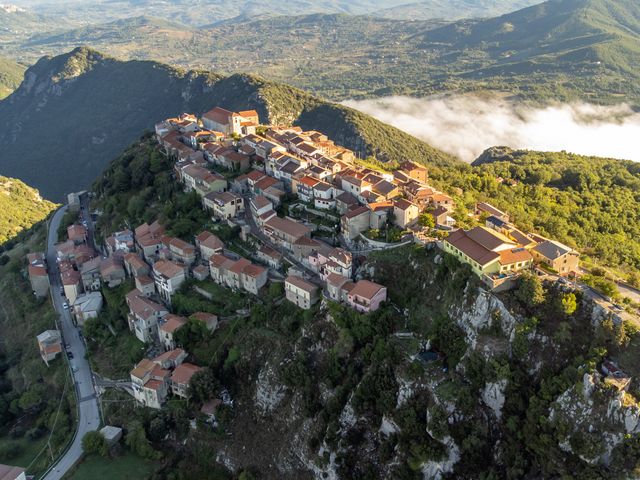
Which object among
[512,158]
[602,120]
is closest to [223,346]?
[512,158]

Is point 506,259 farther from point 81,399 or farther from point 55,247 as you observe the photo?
point 55,247

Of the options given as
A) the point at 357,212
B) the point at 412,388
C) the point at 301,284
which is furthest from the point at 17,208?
the point at 412,388

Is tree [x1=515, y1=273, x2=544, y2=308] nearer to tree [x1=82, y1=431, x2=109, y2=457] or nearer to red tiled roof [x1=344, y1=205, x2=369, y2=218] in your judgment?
red tiled roof [x1=344, y1=205, x2=369, y2=218]

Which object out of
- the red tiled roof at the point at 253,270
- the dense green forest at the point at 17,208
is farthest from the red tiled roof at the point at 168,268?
the dense green forest at the point at 17,208

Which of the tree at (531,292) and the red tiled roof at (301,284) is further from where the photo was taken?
the red tiled roof at (301,284)

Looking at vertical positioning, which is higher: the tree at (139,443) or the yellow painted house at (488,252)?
the yellow painted house at (488,252)

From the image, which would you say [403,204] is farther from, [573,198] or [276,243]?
[573,198]

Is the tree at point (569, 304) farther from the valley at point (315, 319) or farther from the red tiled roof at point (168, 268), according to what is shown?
the red tiled roof at point (168, 268)
